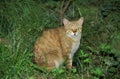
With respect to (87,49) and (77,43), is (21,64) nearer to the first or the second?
(77,43)

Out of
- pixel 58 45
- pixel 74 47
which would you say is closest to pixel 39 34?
pixel 58 45

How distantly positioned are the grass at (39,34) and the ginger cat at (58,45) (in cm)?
16

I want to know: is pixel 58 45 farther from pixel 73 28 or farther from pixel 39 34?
pixel 39 34

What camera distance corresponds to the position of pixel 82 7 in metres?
8.32

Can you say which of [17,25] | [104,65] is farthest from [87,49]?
[17,25]

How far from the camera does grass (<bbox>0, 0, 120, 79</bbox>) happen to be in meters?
6.47

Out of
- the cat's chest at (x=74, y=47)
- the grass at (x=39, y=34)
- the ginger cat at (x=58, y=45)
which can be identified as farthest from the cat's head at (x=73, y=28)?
the grass at (x=39, y=34)

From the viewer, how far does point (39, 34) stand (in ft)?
24.6

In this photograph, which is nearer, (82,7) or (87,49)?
Result: (87,49)

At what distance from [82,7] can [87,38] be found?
2.59ft

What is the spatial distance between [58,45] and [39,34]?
759mm

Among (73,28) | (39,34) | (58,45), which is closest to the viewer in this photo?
(73,28)

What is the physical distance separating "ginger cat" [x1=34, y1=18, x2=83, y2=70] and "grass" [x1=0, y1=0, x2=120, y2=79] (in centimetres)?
16

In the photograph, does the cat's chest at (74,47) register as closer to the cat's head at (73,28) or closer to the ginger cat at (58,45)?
the ginger cat at (58,45)
